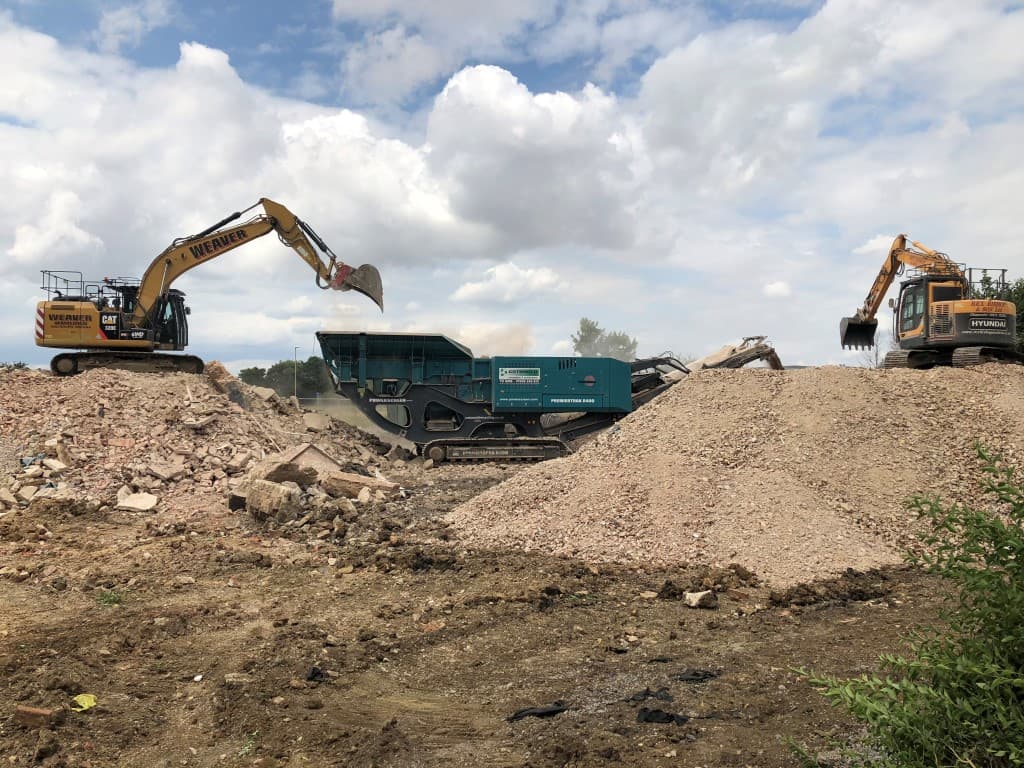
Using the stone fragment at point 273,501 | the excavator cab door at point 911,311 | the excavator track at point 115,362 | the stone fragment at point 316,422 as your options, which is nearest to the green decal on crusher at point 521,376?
the stone fragment at point 316,422

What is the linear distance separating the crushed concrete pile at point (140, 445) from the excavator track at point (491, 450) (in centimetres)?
156

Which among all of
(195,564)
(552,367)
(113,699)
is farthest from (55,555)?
(552,367)

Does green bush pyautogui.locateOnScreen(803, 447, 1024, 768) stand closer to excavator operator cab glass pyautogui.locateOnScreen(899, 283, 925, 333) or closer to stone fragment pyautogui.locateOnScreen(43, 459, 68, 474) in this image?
stone fragment pyautogui.locateOnScreen(43, 459, 68, 474)

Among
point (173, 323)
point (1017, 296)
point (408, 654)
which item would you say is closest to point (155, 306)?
point (173, 323)

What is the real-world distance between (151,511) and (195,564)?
321 centimetres

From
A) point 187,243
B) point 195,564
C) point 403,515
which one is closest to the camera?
point 195,564

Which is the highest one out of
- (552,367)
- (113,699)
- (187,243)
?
(187,243)

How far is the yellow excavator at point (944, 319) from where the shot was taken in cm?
1550

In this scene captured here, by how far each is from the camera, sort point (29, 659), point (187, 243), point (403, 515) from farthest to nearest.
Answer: point (187, 243) < point (403, 515) < point (29, 659)

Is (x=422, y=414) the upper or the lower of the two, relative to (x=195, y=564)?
upper

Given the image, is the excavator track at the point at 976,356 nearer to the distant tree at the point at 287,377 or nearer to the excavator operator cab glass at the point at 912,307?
the excavator operator cab glass at the point at 912,307

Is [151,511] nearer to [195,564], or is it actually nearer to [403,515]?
[195,564]

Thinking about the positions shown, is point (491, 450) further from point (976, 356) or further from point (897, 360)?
point (976, 356)

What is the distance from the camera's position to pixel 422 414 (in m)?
18.5
